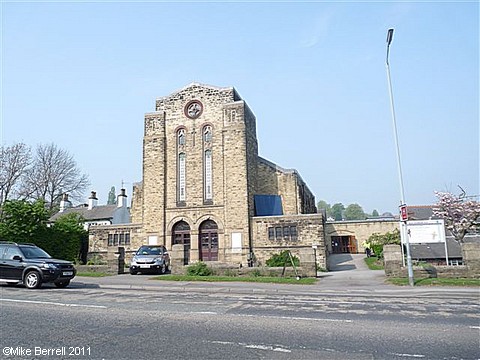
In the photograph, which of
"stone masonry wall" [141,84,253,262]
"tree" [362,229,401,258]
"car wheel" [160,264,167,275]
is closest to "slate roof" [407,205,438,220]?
"tree" [362,229,401,258]

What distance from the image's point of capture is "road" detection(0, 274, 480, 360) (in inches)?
220

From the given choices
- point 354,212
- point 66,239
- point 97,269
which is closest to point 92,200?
point 66,239

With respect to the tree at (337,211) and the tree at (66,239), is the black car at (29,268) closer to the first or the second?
the tree at (66,239)

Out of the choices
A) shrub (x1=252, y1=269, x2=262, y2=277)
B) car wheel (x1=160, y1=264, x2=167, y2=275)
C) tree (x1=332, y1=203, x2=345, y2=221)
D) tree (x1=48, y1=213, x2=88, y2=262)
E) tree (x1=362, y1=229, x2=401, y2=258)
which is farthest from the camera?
tree (x1=332, y1=203, x2=345, y2=221)

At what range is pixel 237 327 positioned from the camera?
23.5 ft

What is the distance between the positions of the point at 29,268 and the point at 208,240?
15.3 metres

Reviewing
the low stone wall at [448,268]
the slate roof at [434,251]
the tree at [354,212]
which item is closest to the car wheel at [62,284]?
the low stone wall at [448,268]

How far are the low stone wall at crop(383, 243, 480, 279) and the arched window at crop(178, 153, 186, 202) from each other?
53.9 ft

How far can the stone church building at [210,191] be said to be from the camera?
27141mm

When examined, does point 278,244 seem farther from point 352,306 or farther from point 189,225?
point 352,306

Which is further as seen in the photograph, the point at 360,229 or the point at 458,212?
the point at 360,229

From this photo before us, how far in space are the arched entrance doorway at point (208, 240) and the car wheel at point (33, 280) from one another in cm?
1507

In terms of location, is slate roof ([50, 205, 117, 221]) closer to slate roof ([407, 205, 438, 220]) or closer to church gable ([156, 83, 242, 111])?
church gable ([156, 83, 242, 111])

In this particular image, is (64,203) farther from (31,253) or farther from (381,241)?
(381,241)
